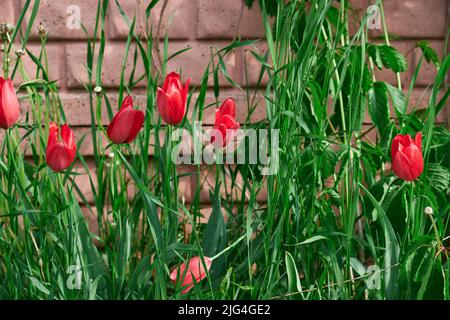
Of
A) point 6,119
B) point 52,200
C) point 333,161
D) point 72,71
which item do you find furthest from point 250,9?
point 6,119

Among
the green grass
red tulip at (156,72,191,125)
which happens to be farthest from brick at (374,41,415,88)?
red tulip at (156,72,191,125)

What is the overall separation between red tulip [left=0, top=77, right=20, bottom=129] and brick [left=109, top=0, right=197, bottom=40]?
0.80m

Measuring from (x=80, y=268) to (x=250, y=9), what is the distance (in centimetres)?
95

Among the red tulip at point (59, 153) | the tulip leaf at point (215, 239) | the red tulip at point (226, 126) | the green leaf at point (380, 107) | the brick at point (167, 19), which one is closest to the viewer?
the red tulip at point (59, 153)

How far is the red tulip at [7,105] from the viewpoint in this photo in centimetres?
140

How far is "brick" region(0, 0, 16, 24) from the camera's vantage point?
220 cm

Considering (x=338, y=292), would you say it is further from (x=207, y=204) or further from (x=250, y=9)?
(x=250, y=9)

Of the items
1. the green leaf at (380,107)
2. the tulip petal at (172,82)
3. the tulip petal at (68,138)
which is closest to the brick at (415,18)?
the green leaf at (380,107)

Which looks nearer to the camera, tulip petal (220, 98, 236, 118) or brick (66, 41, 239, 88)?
tulip petal (220, 98, 236, 118)

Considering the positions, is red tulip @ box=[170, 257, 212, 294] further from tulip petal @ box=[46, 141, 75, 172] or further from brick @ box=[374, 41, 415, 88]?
brick @ box=[374, 41, 415, 88]

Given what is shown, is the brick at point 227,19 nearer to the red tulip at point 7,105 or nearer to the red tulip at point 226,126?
the red tulip at point 226,126

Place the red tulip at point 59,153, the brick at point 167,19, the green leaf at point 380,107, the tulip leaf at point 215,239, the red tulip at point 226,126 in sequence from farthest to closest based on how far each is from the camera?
1. the brick at point 167,19
2. the green leaf at point 380,107
3. the tulip leaf at point 215,239
4. the red tulip at point 226,126
5. the red tulip at point 59,153

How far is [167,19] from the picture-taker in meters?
2.20

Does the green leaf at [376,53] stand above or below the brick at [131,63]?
above
